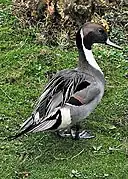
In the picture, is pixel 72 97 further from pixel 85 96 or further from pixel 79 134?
pixel 79 134

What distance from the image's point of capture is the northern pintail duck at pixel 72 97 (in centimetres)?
494

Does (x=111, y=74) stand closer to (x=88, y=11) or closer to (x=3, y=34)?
(x=88, y=11)

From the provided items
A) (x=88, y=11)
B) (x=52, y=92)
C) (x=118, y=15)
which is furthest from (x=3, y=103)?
(x=118, y=15)

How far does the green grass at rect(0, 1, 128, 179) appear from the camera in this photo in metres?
4.86

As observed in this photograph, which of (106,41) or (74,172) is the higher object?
(106,41)

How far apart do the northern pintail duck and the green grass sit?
214mm

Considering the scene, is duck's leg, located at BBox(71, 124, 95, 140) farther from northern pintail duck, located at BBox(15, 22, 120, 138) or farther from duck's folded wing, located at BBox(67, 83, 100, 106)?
duck's folded wing, located at BBox(67, 83, 100, 106)

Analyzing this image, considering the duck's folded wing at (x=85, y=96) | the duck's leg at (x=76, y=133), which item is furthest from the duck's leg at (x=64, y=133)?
the duck's folded wing at (x=85, y=96)

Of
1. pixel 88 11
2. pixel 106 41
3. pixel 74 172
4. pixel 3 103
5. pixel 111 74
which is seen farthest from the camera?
pixel 88 11

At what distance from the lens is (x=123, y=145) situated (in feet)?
17.0

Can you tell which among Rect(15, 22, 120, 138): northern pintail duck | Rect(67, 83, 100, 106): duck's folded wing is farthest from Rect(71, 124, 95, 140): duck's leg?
Rect(67, 83, 100, 106): duck's folded wing

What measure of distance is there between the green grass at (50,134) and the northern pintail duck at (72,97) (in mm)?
214

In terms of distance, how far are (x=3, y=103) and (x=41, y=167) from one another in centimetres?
127

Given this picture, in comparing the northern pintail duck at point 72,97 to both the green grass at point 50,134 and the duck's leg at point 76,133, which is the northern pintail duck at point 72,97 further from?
the green grass at point 50,134
